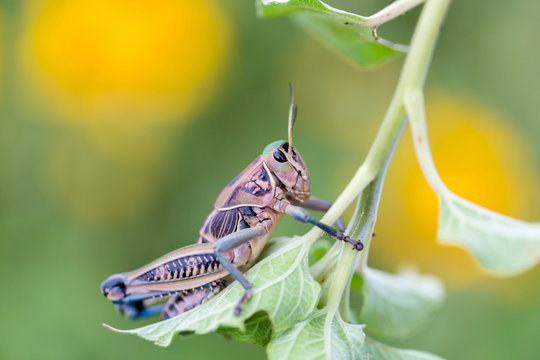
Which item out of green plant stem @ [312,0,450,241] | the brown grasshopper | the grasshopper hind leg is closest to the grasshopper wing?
the brown grasshopper

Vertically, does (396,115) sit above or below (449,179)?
above

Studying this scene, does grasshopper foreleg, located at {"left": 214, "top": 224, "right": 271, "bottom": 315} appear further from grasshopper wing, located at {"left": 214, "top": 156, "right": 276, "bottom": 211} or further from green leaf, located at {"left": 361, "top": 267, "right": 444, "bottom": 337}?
green leaf, located at {"left": 361, "top": 267, "right": 444, "bottom": 337}

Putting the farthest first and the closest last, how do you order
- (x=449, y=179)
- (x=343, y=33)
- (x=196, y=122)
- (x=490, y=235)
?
(x=196, y=122) → (x=449, y=179) → (x=343, y=33) → (x=490, y=235)

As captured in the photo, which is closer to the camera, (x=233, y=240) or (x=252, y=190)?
(x=233, y=240)

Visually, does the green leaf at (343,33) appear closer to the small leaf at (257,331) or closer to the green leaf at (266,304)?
the green leaf at (266,304)

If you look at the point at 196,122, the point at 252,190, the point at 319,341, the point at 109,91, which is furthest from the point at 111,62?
the point at 319,341

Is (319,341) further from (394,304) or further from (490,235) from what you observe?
(394,304)

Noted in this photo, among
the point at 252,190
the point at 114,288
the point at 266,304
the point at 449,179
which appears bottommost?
the point at 449,179

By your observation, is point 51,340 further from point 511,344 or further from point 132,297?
point 511,344

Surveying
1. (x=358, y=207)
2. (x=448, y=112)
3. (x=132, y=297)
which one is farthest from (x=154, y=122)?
(x=358, y=207)

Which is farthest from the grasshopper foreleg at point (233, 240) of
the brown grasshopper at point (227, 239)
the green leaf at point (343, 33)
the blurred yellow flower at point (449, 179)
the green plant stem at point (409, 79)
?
the blurred yellow flower at point (449, 179)
